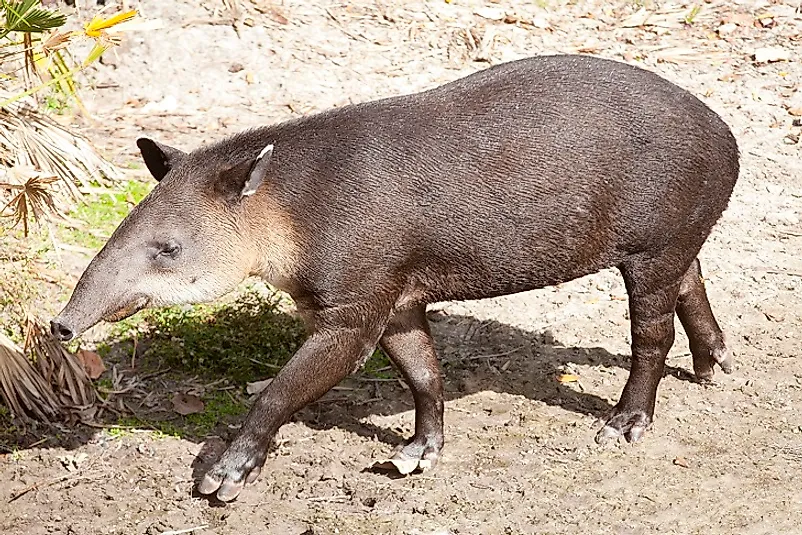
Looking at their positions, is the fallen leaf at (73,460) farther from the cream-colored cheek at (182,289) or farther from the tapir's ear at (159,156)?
the tapir's ear at (159,156)

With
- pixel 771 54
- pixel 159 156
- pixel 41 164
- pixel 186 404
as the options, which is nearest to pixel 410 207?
pixel 159 156

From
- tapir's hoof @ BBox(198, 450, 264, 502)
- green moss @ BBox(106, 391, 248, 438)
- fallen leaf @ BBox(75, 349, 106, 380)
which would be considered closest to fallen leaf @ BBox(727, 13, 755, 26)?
green moss @ BBox(106, 391, 248, 438)

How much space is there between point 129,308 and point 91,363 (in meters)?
1.68

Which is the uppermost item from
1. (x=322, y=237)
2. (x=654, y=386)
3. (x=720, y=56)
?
(x=322, y=237)

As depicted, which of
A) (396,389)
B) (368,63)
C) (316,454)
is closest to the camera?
(316,454)

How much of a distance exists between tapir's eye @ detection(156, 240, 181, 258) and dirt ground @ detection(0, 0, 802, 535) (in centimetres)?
118

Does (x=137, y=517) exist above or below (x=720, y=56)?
above

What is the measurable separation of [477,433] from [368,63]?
4.86 m

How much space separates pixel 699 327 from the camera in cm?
621

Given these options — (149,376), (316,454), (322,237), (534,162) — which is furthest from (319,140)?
(149,376)

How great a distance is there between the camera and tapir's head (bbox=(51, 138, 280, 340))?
4832 millimetres

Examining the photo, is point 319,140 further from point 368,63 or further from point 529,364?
point 368,63

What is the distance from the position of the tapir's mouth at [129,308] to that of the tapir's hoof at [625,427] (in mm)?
2324

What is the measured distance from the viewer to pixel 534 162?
5.07 m
